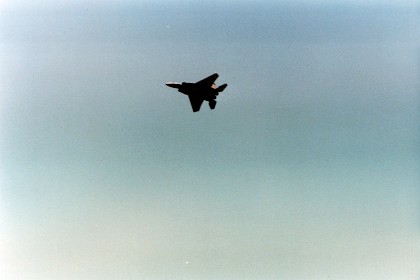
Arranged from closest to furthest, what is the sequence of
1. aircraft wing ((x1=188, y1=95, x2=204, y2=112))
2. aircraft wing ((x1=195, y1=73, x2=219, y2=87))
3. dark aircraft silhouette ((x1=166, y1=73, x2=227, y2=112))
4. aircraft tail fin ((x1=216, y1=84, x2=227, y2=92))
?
1. aircraft wing ((x1=195, y1=73, x2=219, y2=87))
2. dark aircraft silhouette ((x1=166, y1=73, x2=227, y2=112))
3. aircraft tail fin ((x1=216, y1=84, x2=227, y2=92))
4. aircraft wing ((x1=188, y1=95, x2=204, y2=112))

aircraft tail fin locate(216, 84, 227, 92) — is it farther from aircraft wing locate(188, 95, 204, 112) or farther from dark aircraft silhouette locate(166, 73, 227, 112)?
aircraft wing locate(188, 95, 204, 112)

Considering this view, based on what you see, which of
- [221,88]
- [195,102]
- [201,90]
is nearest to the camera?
[201,90]

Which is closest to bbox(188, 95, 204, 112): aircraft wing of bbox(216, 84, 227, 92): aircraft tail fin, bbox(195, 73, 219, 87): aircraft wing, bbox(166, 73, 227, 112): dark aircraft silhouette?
bbox(166, 73, 227, 112): dark aircraft silhouette

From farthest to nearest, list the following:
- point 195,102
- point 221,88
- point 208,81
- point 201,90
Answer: point 195,102 → point 221,88 → point 201,90 → point 208,81

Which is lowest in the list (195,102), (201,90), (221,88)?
(195,102)

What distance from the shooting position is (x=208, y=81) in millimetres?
46375

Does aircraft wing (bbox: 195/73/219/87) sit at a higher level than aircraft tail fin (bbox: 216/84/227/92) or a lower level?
higher

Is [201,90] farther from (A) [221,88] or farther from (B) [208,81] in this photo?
(A) [221,88]

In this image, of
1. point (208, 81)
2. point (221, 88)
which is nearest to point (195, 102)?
point (208, 81)

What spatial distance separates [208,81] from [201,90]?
1.61m

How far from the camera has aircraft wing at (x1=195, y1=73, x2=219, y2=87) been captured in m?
46.1

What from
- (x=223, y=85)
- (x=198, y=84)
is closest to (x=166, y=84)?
(x=198, y=84)

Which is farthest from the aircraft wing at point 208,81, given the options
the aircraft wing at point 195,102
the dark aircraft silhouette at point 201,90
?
the aircraft wing at point 195,102

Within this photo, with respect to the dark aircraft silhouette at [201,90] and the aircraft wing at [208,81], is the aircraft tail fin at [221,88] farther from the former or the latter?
the aircraft wing at [208,81]
